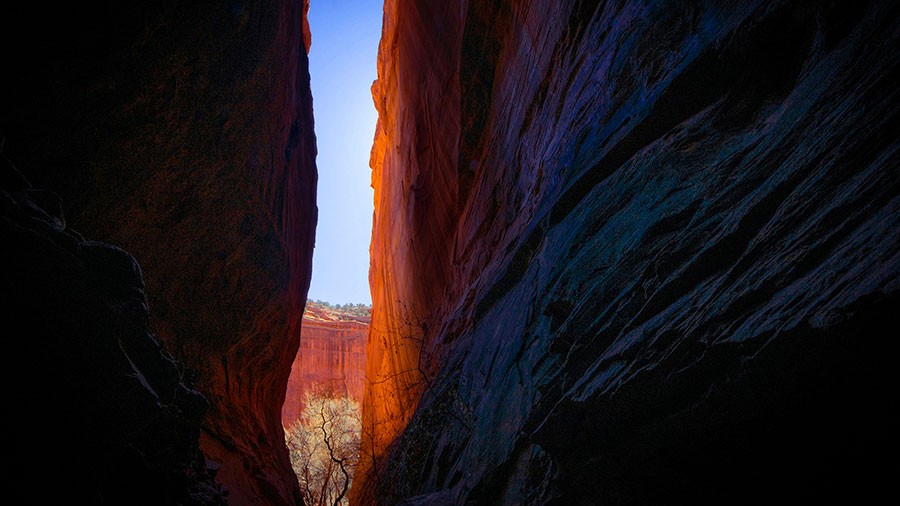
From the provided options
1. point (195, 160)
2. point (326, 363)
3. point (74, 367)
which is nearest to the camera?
point (74, 367)

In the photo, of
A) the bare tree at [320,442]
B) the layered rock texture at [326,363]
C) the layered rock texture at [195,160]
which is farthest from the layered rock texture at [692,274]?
the layered rock texture at [326,363]

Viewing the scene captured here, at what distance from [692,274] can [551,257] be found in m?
2.02

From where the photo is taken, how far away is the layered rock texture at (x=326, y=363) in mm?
45406

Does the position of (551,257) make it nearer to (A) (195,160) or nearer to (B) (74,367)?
(B) (74,367)

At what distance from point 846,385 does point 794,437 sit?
0.59m

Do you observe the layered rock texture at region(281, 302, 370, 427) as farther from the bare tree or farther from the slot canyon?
the slot canyon

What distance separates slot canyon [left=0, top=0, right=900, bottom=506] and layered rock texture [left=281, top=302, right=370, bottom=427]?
3991cm

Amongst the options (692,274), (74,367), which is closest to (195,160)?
(74,367)

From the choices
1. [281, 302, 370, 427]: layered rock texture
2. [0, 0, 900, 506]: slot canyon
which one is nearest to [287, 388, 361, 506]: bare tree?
[281, 302, 370, 427]: layered rock texture

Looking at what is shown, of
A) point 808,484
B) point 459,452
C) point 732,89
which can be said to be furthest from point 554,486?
point 732,89

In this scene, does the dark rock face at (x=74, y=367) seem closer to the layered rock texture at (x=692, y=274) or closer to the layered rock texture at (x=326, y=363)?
the layered rock texture at (x=692, y=274)

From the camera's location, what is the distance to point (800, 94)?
113 inches

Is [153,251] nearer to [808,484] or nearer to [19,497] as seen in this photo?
[19,497]

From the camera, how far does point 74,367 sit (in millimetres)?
3018
